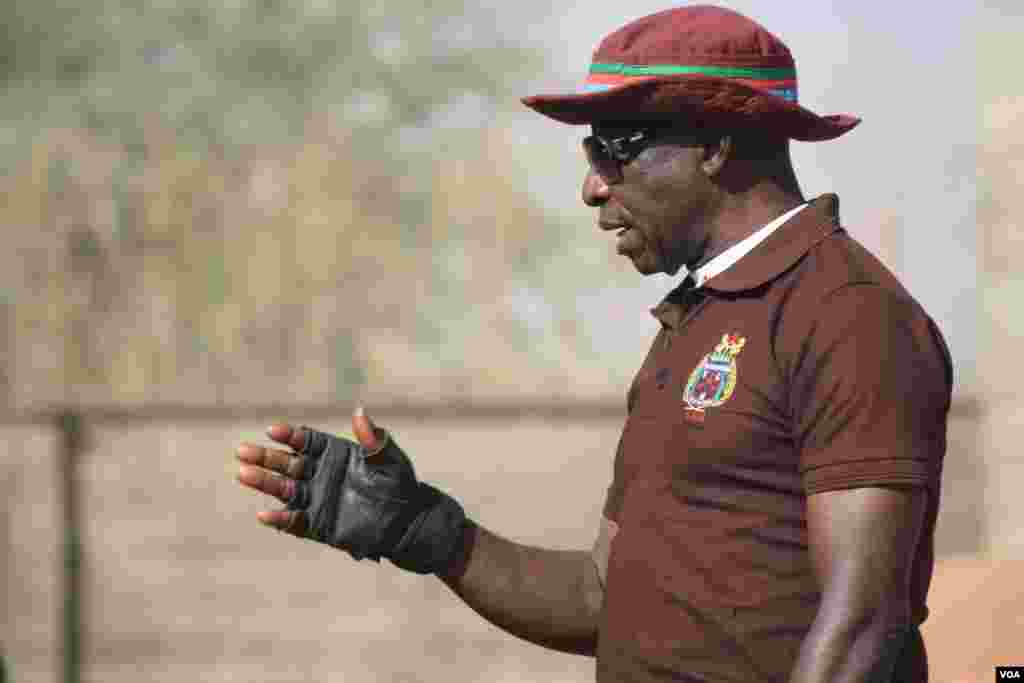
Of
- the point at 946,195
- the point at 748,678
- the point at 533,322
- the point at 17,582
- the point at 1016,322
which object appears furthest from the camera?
the point at 533,322

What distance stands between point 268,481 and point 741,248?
2.88 ft

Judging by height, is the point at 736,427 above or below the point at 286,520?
above

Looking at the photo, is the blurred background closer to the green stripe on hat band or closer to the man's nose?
the man's nose

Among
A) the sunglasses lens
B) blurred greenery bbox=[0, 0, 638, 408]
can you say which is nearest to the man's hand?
the sunglasses lens

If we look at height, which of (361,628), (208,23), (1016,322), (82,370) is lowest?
(361,628)

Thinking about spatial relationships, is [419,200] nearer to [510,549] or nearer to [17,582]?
[17,582]

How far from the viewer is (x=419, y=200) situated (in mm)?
11055

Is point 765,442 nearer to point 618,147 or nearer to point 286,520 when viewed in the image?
point 618,147

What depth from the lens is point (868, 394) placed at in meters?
2.48

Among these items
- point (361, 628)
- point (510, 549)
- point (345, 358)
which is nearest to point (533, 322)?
point (345, 358)

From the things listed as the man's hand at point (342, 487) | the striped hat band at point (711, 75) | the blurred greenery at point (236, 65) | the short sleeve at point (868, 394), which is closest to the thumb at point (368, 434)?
the man's hand at point (342, 487)

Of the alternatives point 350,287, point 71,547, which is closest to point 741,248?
point 71,547

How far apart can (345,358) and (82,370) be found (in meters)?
1.56

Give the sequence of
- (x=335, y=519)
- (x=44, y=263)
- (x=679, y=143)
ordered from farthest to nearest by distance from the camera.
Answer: (x=44, y=263) → (x=335, y=519) → (x=679, y=143)
